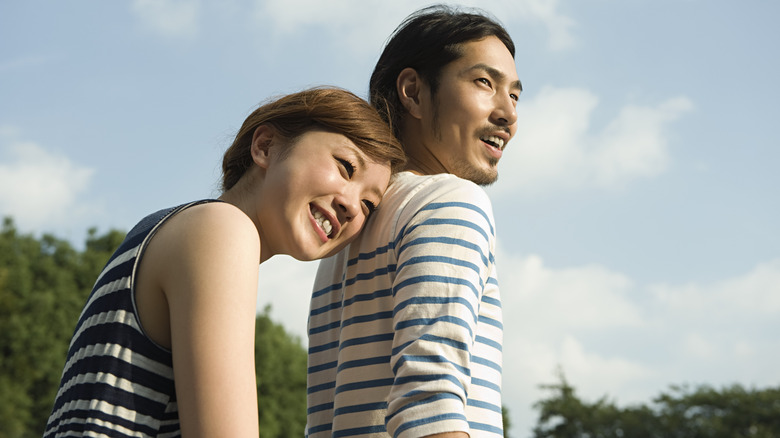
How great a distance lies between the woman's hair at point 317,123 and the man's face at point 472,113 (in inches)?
14.7

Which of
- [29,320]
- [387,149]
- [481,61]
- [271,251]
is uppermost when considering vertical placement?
[29,320]

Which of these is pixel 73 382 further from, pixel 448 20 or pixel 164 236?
pixel 448 20

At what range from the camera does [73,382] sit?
207 cm

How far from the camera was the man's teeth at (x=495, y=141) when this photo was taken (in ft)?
10.6

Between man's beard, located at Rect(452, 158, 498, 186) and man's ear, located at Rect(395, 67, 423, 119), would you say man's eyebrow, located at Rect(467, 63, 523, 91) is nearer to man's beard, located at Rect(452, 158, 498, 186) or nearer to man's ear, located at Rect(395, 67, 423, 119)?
man's ear, located at Rect(395, 67, 423, 119)

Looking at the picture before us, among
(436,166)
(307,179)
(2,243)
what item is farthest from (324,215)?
(2,243)

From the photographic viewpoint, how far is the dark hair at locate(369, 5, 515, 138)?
3260 mm

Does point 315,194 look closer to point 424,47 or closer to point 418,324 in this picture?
point 418,324

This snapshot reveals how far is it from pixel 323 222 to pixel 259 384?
29579 millimetres

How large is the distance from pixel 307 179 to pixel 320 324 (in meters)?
0.70

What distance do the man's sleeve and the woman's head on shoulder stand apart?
0.24 meters

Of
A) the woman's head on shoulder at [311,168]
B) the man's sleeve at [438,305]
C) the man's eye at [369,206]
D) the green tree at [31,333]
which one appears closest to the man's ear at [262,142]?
the woman's head on shoulder at [311,168]

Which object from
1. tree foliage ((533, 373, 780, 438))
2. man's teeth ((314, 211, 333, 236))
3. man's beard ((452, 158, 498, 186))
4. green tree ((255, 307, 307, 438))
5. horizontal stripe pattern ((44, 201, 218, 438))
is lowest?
horizontal stripe pattern ((44, 201, 218, 438))

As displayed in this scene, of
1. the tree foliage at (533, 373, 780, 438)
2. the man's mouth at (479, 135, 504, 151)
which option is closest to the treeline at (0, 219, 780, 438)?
the tree foliage at (533, 373, 780, 438)
